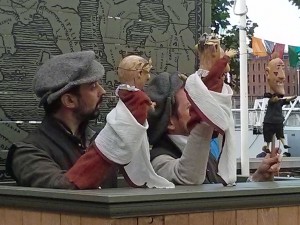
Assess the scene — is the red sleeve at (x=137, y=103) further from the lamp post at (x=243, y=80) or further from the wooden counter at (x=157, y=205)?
the lamp post at (x=243, y=80)

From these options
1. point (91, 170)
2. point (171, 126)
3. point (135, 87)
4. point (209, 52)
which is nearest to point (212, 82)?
point (209, 52)

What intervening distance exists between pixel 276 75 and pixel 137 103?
38.7 inches

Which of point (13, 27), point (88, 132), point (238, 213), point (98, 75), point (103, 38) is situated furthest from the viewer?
point (103, 38)

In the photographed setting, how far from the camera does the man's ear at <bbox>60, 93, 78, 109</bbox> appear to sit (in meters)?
3.49

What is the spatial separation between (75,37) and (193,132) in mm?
1474

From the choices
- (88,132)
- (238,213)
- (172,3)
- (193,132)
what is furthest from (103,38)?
(238,213)

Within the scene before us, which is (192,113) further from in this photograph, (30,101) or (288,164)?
(288,164)

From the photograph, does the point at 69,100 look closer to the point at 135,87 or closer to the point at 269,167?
the point at 135,87

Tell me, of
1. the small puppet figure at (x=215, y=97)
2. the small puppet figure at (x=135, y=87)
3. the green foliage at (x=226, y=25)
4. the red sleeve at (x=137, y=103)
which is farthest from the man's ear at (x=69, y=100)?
the green foliage at (x=226, y=25)

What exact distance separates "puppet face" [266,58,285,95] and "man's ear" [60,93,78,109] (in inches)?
36.7

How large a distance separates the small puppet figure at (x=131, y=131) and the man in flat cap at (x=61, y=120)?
19 cm

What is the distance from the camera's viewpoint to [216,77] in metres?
3.13

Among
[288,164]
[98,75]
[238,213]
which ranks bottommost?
[288,164]

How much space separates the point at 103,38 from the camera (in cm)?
458
